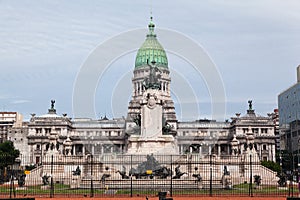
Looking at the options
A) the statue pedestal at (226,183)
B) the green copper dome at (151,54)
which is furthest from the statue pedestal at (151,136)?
the green copper dome at (151,54)

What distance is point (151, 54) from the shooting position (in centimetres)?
15762

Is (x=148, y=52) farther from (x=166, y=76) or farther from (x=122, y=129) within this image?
(x=122, y=129)

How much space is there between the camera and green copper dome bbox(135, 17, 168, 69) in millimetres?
157125

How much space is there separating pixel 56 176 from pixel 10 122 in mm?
114110

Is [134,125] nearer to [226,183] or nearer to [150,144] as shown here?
[150,144]

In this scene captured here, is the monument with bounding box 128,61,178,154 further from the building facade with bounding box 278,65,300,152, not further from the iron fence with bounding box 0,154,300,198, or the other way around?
the building facade with bounding box 278,65,300,152

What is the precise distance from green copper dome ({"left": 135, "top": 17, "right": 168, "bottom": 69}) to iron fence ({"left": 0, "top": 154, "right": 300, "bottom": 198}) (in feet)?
284

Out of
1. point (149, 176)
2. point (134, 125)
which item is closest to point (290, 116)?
point (134, 125)

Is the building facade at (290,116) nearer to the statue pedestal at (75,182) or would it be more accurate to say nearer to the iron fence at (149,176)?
the iron fence at (149,176)

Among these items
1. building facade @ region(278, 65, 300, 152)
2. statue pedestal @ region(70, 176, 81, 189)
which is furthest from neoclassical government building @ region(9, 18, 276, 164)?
statue pedestal @ region(70, 176, 81, 189)

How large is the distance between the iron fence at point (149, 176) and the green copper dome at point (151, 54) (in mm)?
86553

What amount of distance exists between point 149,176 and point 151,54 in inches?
4025

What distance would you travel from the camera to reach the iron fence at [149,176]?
50.8 metres

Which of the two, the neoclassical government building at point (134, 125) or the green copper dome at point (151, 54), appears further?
the green copper dome at point (151, 54)
